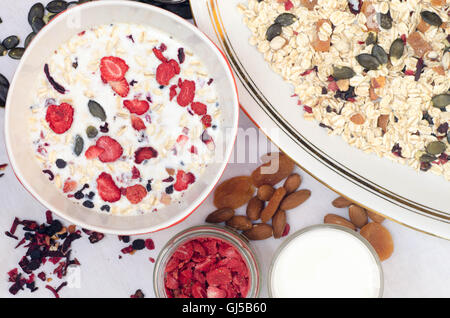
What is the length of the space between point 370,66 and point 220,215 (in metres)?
0.36

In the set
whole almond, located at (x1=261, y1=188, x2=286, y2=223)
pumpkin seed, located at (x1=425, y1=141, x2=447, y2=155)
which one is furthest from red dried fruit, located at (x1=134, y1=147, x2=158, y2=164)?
pumpkin seed, located at (x1=425, y1=141, x2=447, y2=155)

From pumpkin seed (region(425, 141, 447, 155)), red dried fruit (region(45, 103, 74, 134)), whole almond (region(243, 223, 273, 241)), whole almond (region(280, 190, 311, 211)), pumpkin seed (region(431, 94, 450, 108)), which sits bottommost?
whole almond (region(243, 223, 273, 241))

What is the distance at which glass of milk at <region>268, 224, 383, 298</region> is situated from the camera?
781 millimetres

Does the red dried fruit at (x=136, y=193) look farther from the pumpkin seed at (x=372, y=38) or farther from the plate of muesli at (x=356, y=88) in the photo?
the pumpkin seed at (x=372, y=38)

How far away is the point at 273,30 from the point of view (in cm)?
76

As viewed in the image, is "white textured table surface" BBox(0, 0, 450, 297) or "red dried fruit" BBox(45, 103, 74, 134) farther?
"white textured table surface" BBox(0, 0, 450, 297)

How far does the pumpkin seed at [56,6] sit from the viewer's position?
80cm

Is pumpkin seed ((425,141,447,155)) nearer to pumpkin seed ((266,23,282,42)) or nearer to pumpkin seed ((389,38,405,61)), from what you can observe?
pumpkin seed ((389,38,405,61))

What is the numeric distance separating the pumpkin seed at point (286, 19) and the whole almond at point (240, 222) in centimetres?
34

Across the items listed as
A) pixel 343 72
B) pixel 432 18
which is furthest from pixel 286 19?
pixel 432 18

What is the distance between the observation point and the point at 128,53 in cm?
73

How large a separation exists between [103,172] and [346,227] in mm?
418

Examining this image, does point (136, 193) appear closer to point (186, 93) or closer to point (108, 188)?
point (108, 188)
